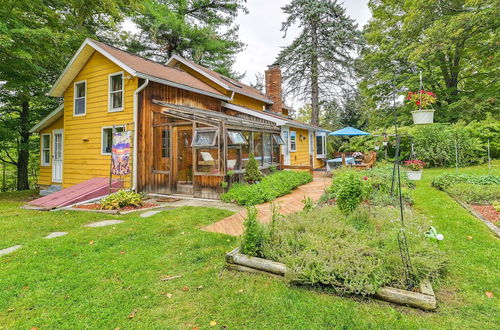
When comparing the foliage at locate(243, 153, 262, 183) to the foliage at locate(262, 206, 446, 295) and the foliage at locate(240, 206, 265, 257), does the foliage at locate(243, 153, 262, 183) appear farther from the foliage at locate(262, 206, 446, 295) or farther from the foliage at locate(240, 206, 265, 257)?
the foliage at locate(240, 206, 265, 257)

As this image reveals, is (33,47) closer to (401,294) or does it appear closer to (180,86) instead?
(180,86)

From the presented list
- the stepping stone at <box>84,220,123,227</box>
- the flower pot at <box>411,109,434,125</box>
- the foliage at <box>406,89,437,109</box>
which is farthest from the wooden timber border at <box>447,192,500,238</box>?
the stepping stone at <box>84,220,123,227</box>

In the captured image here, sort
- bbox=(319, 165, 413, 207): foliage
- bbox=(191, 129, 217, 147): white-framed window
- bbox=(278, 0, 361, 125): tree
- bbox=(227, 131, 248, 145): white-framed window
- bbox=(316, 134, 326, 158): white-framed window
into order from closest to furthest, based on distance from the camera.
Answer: bbox=(319, 165, 413, 207): foliage
bbox=(191, 129, 217, 147): white-framed window
bbox=(227, 131, 248, 145): white-framed window
bbox=(278, 0, 361, 125): tree
bbox=(316, 134, 326, 158): white-framed window

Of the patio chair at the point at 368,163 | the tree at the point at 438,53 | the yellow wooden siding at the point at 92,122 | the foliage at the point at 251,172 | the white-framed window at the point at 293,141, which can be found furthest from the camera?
the white-framed window at the point at 293,141

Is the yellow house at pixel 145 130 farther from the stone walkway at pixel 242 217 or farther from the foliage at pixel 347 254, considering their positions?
the foliage at pixel 347 254

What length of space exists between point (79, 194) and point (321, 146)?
15439 mm

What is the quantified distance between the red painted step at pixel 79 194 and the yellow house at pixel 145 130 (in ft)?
1.63

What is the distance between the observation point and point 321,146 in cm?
1827

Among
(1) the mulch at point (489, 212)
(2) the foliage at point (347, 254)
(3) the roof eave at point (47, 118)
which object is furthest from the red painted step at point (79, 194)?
(1) the mulch at point (489, 212)

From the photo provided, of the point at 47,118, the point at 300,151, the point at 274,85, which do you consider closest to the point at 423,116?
the point at 300,151

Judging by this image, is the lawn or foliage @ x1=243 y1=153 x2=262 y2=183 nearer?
the lawn

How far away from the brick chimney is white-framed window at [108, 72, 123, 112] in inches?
347

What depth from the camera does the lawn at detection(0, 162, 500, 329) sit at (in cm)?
223

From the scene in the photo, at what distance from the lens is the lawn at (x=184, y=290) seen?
2.23 metres
